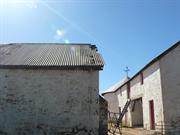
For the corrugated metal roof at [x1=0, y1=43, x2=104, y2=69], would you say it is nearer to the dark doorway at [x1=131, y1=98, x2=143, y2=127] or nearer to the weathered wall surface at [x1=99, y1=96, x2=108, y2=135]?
the weathered wall surface at [x1=99, y1=96, x2=108, y2=135]

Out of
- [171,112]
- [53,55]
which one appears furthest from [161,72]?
[53,55]

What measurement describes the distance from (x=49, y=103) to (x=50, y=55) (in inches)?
143

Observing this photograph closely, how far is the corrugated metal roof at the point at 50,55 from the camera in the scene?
16953 mm

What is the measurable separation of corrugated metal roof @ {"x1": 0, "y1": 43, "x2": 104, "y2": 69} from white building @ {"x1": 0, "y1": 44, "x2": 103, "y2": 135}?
6 centimetres

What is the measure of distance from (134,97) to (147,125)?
15.0ft

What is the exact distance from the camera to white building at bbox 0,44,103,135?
53.5ft

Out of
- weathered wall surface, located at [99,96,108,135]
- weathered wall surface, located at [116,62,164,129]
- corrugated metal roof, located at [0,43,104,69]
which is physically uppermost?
corrugated metal roof, located at [0,43,104,69]

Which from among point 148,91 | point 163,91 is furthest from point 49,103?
point 148,91

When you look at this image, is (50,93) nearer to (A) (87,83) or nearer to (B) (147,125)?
(A) (87,83)

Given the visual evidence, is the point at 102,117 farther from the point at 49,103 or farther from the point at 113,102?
the point at 113,102

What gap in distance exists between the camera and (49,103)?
16484 mm

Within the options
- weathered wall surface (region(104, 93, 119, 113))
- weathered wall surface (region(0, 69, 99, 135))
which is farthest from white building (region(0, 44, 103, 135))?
weathered wall surface (region(104, 93, 119, 113))

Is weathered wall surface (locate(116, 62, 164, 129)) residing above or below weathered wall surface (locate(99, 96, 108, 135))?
above

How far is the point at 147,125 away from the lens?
23.0m
